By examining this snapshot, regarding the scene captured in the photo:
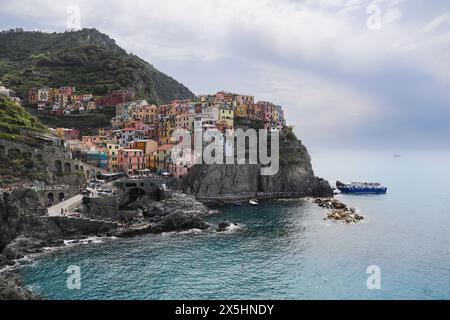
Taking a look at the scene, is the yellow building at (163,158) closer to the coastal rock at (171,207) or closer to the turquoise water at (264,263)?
the coastal rock at (171,207)

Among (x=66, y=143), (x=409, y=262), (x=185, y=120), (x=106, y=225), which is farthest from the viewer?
(x=185, y=120)

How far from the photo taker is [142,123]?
11556 centimetres

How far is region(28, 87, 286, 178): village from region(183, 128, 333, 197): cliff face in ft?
15.3

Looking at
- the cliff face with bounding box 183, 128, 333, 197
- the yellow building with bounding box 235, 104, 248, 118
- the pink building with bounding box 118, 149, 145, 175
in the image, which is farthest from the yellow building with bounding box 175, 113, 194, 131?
the yellow building with bounding box 235, 104, 248, 118

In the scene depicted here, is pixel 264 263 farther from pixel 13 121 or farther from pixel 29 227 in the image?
pixel 13 121

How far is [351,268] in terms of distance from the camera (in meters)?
46.9

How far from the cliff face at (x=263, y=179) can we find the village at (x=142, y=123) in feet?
15.3

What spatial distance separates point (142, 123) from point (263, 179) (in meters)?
40.8

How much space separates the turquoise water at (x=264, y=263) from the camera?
131 ft

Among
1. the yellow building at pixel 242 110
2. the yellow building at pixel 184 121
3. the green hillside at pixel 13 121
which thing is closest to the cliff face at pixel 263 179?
the yellow building at pixel 242 110
